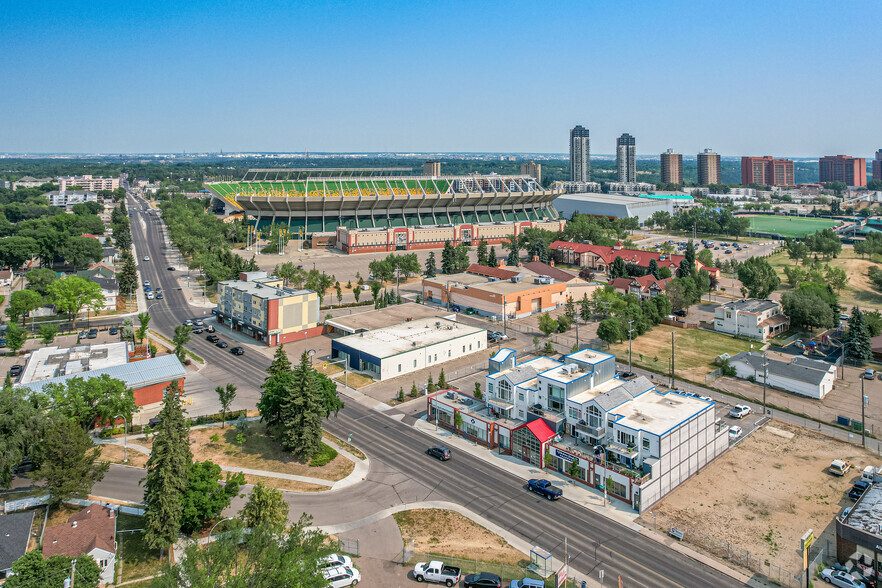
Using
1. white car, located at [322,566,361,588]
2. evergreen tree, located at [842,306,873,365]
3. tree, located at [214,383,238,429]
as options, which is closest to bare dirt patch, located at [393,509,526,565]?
white car, located at [322,566,361,588]

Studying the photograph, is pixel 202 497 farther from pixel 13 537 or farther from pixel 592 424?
pixel 592 424

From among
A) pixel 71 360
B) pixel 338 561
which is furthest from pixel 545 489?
pixel 71 360

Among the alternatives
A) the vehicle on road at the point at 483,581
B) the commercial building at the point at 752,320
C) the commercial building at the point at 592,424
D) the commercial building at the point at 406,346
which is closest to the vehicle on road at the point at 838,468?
the commercial building at the point at 592,424

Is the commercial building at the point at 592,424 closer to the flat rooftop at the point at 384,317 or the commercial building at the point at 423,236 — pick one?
the flat rooftop at the point at 384,317

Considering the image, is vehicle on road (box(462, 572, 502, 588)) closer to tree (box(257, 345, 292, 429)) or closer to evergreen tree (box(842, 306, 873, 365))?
tree (box(257, 345, 292, 429))

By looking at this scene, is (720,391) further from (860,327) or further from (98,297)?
(98,297)

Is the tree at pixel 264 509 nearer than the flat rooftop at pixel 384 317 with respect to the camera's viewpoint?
Yes
